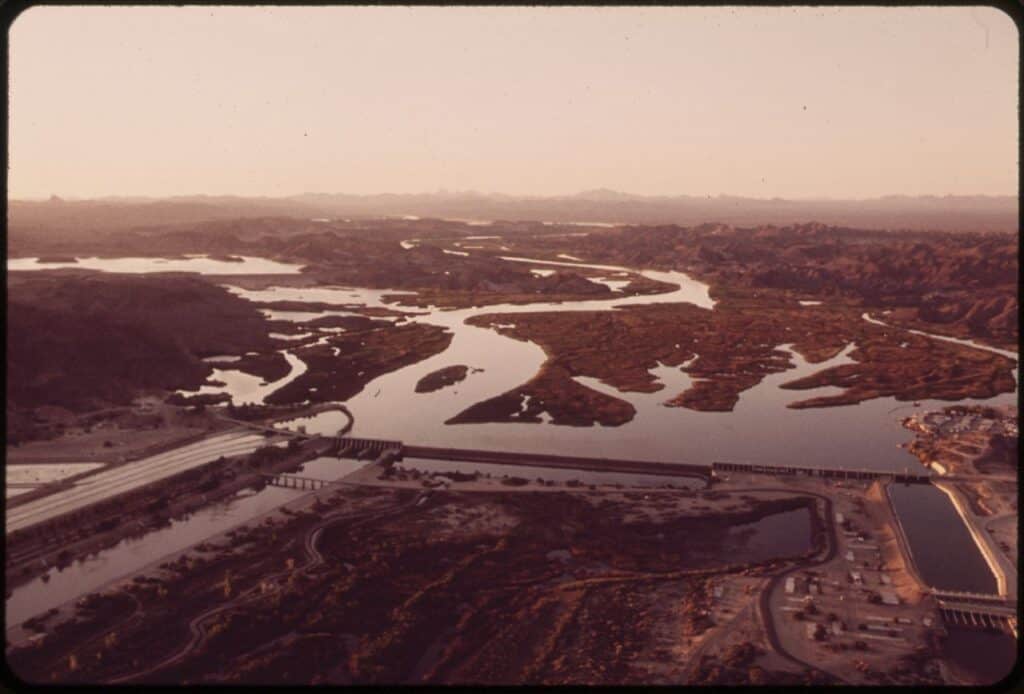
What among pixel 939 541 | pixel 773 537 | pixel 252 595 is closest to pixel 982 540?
pixel 939 541

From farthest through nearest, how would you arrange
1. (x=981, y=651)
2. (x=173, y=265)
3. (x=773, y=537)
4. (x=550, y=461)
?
(x=173, y=265), (x=550, y=461), (x=773, y=537), (x=981, y=651)

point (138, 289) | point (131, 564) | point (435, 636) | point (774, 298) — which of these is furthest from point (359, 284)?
point (435, 636)

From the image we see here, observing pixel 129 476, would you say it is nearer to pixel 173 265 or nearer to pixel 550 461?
pixel 550 461

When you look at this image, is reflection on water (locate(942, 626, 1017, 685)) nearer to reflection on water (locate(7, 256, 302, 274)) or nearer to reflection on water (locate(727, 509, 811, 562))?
reflection on water (locate(727, 509, 811, 562))

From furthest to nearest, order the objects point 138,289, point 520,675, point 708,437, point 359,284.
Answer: point 359,284 < point 138,289 < point 708,437 < point 520,675

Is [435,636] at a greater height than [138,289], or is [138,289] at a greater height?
[138,289]

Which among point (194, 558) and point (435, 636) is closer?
point (435, 636)

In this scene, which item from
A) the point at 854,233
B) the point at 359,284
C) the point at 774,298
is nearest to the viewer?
the point at 774,298

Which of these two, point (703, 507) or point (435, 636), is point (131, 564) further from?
point (703, 507)
